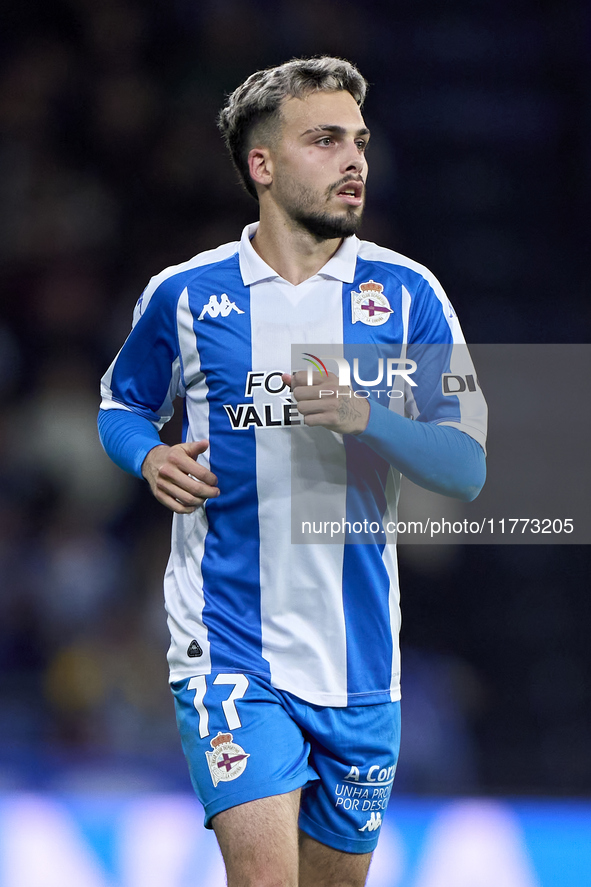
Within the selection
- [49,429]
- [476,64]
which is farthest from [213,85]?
[49,429]

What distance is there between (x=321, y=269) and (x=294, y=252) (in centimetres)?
8

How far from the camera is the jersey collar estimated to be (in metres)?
2.28

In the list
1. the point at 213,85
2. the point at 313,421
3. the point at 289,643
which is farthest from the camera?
the point at 213,85

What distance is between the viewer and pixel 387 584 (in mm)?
2191

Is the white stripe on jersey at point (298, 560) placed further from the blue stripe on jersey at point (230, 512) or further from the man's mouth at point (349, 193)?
the man's mouth at point (349, 193)

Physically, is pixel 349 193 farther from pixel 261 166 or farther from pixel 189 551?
pixel 189 551

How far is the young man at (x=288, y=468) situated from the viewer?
6.48 feet

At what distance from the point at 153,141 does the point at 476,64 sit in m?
1.39

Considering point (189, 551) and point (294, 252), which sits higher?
point (294, 252)

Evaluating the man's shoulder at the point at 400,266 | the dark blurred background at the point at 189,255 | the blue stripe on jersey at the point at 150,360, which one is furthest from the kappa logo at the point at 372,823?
the dark blurred background at the point at 189,255

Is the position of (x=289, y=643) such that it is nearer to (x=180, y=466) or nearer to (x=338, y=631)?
(x=338, y=631)

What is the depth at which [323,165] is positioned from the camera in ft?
7.41

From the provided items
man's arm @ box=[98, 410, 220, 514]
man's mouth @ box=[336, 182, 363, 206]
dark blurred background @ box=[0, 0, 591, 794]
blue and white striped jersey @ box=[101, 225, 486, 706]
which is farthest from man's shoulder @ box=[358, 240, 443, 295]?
dark blurred background @ box=[0, 0, 591, 794]

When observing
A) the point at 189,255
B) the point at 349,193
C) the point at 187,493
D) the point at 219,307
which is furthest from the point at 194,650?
the point at 189,255
